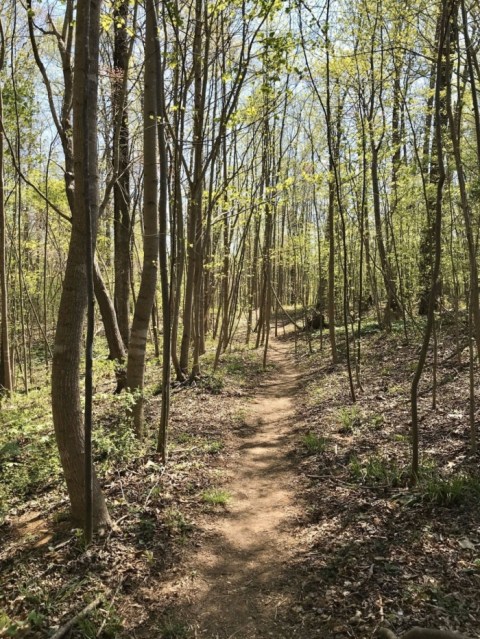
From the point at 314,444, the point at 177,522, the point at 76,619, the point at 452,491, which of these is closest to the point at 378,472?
the point at 452,491

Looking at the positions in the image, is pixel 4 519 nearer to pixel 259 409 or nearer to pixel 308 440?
pixel 308 440

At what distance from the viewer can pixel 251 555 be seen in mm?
4141

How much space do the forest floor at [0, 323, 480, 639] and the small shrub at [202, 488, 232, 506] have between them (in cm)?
1

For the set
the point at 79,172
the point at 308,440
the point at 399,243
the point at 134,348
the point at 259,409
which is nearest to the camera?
the point at 79,172

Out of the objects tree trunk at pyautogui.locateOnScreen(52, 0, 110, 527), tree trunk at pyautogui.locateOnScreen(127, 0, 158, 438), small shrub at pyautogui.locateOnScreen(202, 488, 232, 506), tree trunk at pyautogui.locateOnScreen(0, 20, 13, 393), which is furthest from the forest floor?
tree trunk at pyautogui.locateOnScreen(0, 20, 13, 393)

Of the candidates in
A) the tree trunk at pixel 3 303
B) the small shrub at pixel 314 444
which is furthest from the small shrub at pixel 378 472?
the tree trunk at pixel 3 303

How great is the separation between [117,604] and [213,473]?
2.53 m

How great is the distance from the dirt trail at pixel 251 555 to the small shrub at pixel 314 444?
1.20 feet

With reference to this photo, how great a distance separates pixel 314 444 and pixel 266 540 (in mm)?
2328

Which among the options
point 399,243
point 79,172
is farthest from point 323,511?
point 399,243

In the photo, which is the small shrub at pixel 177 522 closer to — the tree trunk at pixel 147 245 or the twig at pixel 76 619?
the twig at pixel 76 619

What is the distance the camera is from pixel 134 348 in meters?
6.05

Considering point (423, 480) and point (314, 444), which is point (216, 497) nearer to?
point (314, 444)

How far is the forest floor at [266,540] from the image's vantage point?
10.5ft
